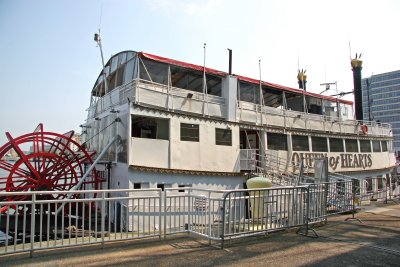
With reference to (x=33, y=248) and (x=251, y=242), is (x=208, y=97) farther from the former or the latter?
(x=33, y=248)

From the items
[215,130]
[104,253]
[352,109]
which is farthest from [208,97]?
[352,109]

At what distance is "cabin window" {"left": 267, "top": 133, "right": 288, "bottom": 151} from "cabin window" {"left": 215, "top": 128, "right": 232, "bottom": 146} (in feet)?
8.66

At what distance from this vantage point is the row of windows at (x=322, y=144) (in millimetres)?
15703

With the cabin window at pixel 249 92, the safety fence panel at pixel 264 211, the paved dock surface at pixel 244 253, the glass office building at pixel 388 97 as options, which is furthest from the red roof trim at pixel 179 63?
the glass office building at pixel 388 97

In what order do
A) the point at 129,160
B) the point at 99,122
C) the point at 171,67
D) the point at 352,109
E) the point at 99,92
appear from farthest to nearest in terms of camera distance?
the point at 352,109 → the point at 99,92 → the point at 99,122 → the point at 171,67 → the point at 129,160

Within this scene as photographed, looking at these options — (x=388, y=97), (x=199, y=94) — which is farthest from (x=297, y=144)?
(x=388, y=97)

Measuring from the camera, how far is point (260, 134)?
50.1 feet

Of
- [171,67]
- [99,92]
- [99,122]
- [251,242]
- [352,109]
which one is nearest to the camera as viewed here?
[251,242]

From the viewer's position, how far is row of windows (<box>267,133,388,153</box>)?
15.7m

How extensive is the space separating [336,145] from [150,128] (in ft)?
39.3

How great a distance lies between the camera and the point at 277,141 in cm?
1573

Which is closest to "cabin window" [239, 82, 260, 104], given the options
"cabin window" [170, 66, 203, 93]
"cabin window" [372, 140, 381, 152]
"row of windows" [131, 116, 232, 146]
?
"cabin window" [170, 66, 203, 93]

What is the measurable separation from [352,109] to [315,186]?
15.8 metres

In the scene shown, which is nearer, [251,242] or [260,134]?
[251,242]
